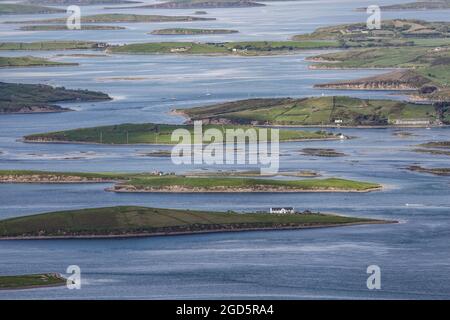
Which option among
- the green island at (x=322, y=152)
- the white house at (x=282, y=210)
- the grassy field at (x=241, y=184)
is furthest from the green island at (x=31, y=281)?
the green island at (x=322, y=152)

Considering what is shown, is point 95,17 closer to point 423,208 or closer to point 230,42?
point 230,42

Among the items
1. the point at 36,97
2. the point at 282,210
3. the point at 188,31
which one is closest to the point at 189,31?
the point at 188,31

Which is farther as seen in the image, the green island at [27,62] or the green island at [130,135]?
the green island at [27,62]

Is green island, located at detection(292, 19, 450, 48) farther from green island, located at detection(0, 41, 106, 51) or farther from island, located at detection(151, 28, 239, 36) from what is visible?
green island, located at detection(0, 41, 106, 51)

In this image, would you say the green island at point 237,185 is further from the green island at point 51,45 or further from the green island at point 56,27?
the green island at point 56,27

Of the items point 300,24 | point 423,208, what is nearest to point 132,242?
point 423,208

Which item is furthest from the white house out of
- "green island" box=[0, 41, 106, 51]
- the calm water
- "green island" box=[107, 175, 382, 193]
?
"green island" box=[0, 41, 106, 51]
